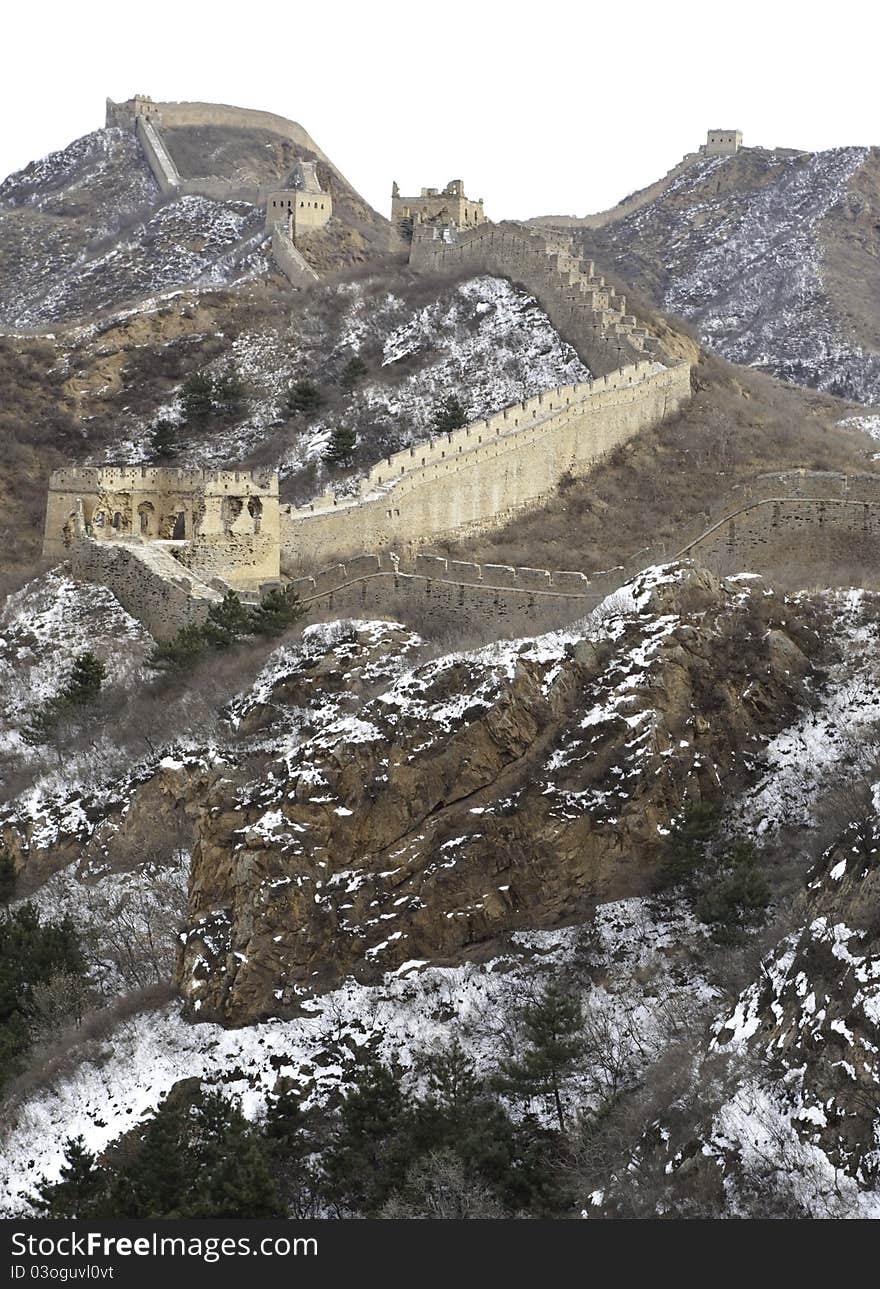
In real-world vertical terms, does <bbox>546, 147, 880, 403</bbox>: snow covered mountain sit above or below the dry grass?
above

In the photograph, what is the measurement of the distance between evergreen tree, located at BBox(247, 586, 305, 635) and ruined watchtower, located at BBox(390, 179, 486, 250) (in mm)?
29406

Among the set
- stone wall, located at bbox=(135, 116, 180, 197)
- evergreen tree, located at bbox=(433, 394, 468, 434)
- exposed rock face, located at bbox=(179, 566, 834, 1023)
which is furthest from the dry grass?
stone wall, located at bbox=(135, 116, 180, 197)

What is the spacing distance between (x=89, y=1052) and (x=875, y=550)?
14396 millimetres

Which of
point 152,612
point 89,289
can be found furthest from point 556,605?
point 89,289

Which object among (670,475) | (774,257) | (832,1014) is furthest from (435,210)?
(832,1014)

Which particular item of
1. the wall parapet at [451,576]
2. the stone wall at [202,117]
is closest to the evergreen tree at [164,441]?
the wall parapet at [451,576]

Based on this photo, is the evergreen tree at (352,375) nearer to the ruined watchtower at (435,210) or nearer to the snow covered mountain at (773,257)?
the ruined watchtower at (435,210)

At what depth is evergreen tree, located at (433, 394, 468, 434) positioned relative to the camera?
45.9 m

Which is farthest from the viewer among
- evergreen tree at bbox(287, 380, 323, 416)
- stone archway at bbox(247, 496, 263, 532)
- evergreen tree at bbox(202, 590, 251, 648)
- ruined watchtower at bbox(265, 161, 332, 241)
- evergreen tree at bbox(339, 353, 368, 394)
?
ruined watchtower at bbox(265, 161, 332, 241)

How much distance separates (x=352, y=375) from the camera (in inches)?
2062

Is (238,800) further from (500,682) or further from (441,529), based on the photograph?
(441,529)

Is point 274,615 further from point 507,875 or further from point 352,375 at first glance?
point 352,375

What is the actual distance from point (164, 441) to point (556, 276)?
1161cm

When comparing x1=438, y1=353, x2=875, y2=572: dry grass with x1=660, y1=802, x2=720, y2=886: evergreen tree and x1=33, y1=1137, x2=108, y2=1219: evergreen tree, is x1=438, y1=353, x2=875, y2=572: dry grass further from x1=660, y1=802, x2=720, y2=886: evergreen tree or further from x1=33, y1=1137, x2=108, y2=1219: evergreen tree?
x1=33, y1=1137, x2=108, y2=1219: evergreen tree
